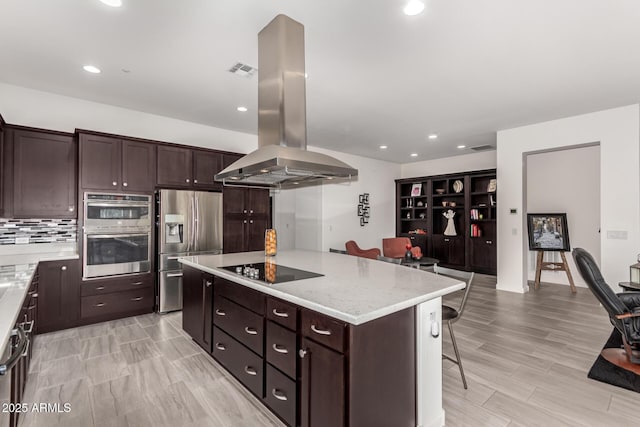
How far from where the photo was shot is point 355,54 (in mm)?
2980

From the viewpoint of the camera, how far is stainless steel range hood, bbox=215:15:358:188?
237 centimetres

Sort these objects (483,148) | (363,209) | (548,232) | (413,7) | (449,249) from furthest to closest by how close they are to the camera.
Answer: (363,209)
(449,249)
(483,148)
(548,232)
(413,7)

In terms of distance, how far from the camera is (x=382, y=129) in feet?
18.2

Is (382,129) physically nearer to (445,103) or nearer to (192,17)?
(445,103)

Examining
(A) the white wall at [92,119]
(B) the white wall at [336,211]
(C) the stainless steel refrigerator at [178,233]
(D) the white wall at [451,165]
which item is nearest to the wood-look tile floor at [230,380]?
(C) the stainless steel refrigerator at [178,233]

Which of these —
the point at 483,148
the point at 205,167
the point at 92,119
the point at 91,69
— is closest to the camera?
the point at 91,69

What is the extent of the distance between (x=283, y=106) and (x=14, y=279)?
2.45m

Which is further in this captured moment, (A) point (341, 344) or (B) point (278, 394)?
(B) point (278, 394)

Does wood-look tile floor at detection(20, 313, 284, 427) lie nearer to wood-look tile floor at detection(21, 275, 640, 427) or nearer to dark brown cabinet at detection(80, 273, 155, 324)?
wood-look tile floor at detection(21, 275, 640, 427)

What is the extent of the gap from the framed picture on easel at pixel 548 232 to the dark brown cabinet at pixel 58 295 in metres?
7.44

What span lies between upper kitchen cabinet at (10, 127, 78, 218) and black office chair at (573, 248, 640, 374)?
5.64 metres

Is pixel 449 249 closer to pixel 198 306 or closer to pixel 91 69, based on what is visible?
pixel 198 306

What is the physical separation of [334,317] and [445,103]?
379 centimetres

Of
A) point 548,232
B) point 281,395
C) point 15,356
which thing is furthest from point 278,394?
point 548,232
